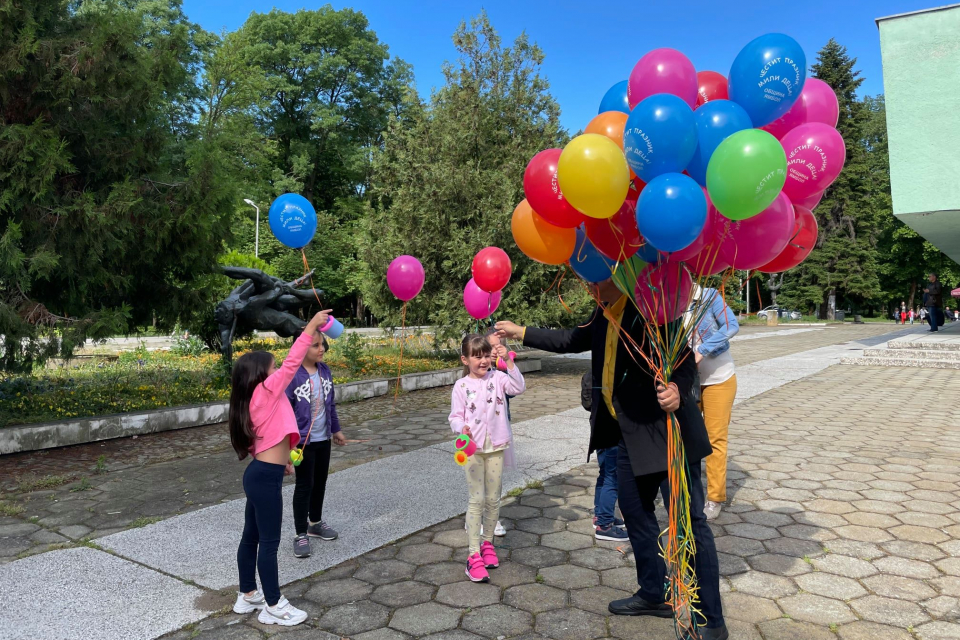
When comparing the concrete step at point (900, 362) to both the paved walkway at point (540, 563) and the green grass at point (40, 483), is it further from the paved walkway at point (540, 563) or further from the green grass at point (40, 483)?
the green grass at point (40, 483)

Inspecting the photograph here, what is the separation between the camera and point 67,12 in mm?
7469

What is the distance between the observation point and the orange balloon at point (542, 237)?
12.3ft

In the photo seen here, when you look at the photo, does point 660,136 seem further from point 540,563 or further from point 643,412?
point 540,563

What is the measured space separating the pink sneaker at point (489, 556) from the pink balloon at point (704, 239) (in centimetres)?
205

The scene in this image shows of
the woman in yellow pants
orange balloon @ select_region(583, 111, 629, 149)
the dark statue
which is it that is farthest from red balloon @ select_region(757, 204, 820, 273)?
the dark statue

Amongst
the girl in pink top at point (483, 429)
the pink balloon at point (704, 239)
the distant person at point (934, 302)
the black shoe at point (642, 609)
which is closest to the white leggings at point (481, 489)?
the girl in pink top at point (483, 429)

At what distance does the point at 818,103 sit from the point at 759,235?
991 mm

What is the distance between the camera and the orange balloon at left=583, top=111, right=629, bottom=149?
330 centimetres

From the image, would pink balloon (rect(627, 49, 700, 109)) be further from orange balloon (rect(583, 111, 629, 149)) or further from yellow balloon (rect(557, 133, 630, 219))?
yellow balloon (rect(557, 133, 630, 219))

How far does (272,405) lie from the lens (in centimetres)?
344

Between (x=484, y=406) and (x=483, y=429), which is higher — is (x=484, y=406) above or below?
above

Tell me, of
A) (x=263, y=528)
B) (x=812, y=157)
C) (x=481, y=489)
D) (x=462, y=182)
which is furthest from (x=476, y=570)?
(x=462, y=182)

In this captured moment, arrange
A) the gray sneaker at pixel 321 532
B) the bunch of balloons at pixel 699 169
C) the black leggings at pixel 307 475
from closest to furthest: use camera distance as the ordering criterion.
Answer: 1. the bunch of balloons at pixel 699 169
2. the black leggings at pixel 307 475
3. the gray sneaker at pixel 321 532

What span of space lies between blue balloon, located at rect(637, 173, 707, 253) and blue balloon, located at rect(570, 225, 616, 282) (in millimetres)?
678
